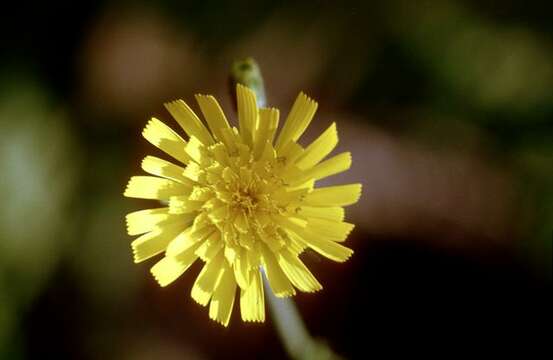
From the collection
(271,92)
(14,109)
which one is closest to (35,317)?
(14,109)

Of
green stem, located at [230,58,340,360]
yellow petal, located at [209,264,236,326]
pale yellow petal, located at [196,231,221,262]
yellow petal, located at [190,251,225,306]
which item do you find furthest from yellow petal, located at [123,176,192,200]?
green stem, located at [230,58,340,360]

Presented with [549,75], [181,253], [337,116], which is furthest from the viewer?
[337,116]

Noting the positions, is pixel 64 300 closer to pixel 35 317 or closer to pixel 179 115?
pixel 35 317

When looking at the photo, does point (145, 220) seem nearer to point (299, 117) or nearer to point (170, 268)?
point (170, 268)

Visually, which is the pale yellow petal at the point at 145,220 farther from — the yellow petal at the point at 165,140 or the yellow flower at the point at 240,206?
the yellow petal at the point at 165,140

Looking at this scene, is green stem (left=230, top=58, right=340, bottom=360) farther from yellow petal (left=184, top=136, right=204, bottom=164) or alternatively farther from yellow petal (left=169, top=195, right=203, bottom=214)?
yellow petal (left=169, top=195, right=203, bottom=214)

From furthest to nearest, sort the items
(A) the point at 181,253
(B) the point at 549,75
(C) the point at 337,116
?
(C) the point at 337,116
(B) the point at 549,75
(A) the point at 181,253
